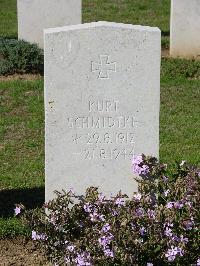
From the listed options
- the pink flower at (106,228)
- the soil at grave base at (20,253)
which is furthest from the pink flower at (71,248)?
the soil at grave base at (20,253)

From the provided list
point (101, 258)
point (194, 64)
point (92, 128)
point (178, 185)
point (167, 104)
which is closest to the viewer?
point (101, 258)

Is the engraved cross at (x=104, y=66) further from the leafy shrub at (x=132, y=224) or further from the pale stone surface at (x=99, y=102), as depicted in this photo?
the leafy shrub at (x=132, y=224)

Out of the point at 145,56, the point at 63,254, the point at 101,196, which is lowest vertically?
the point at 63,254

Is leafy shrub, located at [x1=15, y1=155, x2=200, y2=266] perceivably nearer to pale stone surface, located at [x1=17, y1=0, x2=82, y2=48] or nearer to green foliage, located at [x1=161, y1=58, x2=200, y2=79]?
green foliage, located at [x1=161, y1=58, x2=200, y2=79]

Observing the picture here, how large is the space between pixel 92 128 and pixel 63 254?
0.95 m

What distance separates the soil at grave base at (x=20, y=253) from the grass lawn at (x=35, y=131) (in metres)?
0.08

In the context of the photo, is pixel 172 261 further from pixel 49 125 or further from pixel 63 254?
pixel 49 125

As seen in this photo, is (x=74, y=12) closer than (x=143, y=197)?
No

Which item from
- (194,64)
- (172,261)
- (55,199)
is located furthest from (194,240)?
(194,64)

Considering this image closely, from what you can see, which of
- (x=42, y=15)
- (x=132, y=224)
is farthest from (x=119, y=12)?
(x=132, y=224)

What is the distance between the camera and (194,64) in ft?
35.0

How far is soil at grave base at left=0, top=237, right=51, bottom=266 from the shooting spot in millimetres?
5246

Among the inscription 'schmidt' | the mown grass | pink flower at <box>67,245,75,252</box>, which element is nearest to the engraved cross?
the inscription 'schmidt'

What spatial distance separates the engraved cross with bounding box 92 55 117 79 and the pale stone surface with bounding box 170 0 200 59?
6319mm
